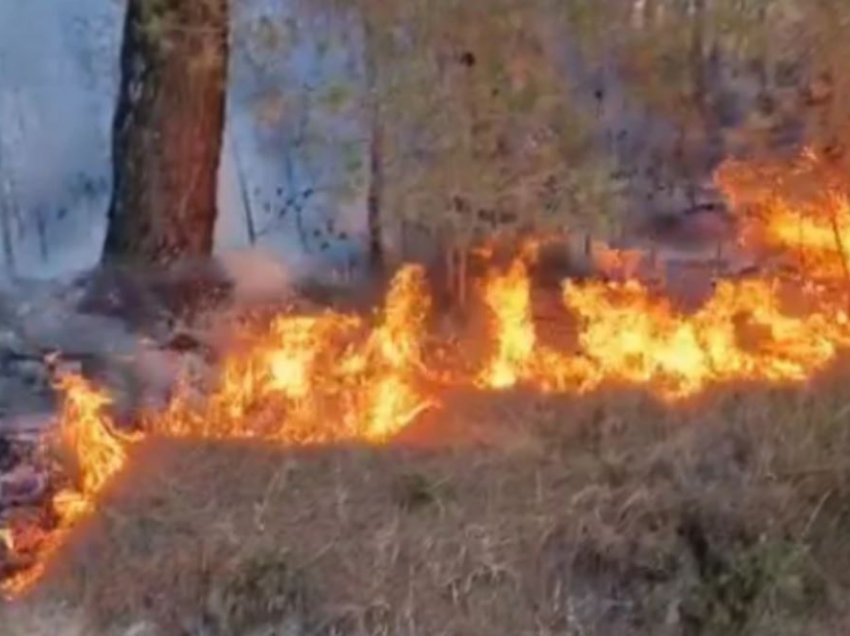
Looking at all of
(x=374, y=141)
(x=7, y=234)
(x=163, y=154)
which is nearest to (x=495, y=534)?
(x=374, y=141)

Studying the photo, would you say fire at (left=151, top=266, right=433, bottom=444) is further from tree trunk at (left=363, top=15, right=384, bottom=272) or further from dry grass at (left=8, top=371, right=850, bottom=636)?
tree trunk at (left=363, top=15, right=384, bottom=272)

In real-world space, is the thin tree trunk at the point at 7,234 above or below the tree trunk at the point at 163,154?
below

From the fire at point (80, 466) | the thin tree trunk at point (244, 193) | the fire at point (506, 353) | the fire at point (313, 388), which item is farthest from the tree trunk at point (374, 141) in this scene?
the fire at point (80, 466)

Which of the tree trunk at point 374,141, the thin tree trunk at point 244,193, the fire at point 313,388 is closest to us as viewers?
the fire at point 313,388

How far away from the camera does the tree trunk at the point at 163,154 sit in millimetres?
7105

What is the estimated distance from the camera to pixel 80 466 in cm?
524

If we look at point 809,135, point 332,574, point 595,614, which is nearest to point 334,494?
point 332,574

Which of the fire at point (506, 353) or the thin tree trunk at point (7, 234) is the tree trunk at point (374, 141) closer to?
the fire at point (506, 353)

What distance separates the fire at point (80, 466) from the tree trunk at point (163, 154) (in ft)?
5.68

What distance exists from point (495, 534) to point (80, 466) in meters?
1.07

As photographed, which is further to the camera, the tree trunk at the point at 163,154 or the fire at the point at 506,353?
the tree trunk at the point at 163,154

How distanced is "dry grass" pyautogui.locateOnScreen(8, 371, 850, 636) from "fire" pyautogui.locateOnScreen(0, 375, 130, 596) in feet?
0.22

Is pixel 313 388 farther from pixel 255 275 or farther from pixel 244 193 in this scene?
pixel 244 193

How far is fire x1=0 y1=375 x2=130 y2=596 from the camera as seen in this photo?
16.2 feet
